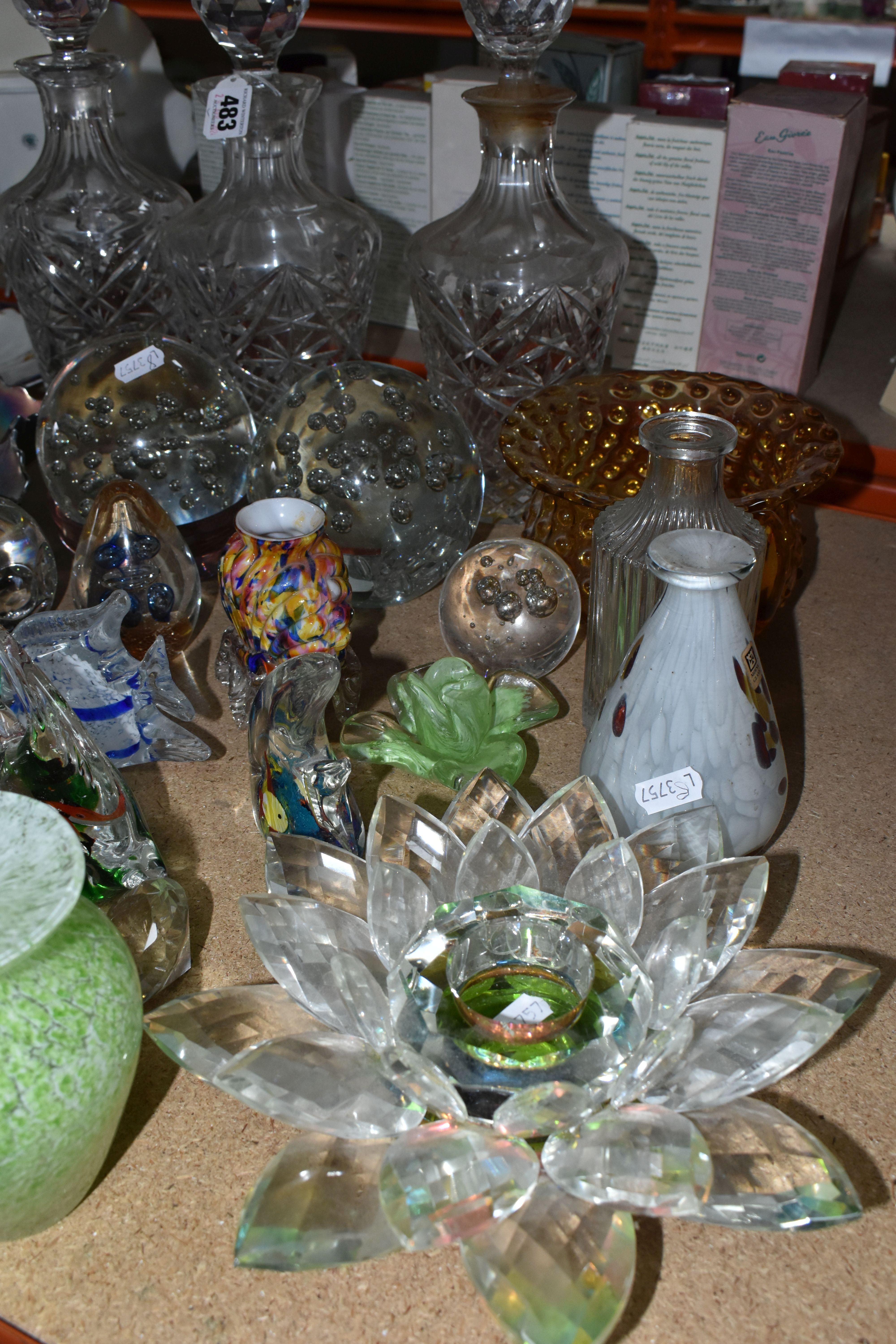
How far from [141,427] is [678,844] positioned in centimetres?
62

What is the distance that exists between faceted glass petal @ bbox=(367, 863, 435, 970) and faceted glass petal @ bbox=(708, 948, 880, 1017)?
0.49ft

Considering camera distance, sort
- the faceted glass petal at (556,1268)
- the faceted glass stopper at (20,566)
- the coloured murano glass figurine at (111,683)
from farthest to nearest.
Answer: the faceted glass stopper at (20,566) < the coloured murano glass figurine at (111,683) < the faceted glass petal at (556,1268)

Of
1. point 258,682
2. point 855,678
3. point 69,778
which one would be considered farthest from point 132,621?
point 855,678

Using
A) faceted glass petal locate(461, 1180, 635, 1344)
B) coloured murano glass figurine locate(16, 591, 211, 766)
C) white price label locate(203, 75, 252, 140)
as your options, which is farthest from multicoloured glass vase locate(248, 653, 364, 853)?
white price label locate(203, 75, 252, 140)

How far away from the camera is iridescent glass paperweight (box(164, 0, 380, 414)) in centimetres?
110

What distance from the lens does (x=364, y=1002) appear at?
534 mm

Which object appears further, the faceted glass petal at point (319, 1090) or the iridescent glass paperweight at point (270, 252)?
the iridescent glass paperweight at point (270, 252)

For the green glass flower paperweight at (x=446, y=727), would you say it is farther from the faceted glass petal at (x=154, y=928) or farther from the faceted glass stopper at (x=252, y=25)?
the faceted glass stopper at (x=252, y=25)

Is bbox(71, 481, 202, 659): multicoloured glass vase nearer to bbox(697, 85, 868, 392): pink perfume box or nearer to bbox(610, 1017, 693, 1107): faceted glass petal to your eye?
bbox(610, 1017, 693, 1107): faceted glass petal

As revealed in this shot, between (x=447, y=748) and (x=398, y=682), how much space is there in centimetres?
7

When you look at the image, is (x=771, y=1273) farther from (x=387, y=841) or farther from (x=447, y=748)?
(x=447, y=748)

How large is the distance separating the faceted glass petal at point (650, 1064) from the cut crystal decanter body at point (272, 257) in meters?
0.83

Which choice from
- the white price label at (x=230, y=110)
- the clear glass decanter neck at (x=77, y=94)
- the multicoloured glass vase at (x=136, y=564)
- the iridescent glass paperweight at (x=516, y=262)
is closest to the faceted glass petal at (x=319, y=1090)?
the multicoloured glass vase at (x=136, y=564)

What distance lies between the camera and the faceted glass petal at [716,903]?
0.57 meters
